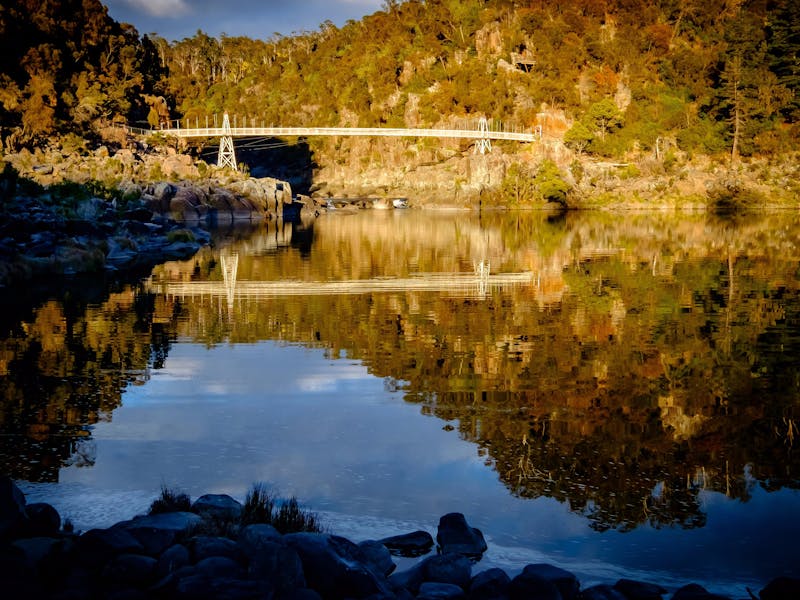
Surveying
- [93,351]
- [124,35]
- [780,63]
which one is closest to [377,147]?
[124,35]

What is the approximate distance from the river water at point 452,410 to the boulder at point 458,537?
202mm

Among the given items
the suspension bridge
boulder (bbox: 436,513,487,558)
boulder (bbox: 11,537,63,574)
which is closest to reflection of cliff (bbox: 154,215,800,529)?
boulder (bbox: 436,513,487,558)

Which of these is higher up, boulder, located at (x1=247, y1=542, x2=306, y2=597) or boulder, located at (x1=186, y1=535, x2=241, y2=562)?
boulder, located at (x1=247, y1=542, x2=306, y2=597)

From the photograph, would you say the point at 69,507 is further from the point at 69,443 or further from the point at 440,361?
the point at 440,361

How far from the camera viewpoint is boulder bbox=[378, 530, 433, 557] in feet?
23.4

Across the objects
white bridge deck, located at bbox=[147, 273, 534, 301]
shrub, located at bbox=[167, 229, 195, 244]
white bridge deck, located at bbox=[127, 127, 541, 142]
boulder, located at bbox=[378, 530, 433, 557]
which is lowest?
boulder, located at bbox=[378, 530, 433, 557]

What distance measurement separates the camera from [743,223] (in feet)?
198

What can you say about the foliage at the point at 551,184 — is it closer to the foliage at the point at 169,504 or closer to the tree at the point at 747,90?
the tree at the point at 747,90

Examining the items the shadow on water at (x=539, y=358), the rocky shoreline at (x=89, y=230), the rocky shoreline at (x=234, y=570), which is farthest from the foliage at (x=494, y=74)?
the rocky shoreline at (x=234, y=570)

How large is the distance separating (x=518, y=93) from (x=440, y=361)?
103381 mm

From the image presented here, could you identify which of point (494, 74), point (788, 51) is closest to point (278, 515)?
point (788, 51)

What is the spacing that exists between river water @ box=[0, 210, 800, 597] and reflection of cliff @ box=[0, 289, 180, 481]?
0.19ft

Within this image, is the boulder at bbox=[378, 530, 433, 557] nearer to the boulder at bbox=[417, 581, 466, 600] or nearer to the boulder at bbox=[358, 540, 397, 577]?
the boulder at bbox=[358, 540, 397, 577]

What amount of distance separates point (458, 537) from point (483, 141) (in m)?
102
